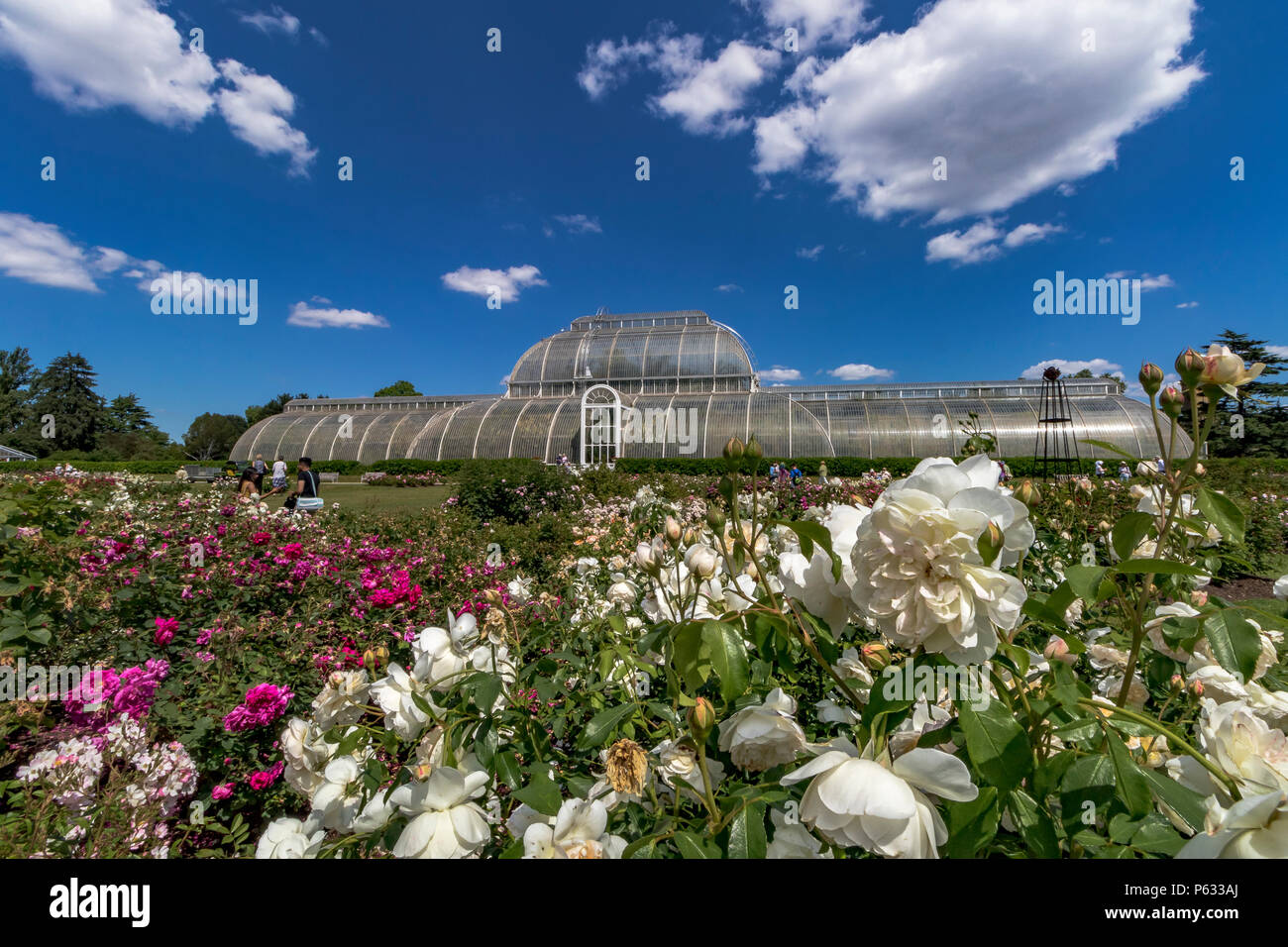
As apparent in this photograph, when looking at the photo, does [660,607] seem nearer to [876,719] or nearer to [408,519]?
[876,719]

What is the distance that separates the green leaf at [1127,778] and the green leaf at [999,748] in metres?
0.13

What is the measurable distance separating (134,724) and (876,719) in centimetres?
265

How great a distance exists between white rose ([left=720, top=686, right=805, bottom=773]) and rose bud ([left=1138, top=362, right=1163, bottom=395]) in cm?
77

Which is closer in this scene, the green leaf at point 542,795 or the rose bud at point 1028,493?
the green leaf at point 542,795

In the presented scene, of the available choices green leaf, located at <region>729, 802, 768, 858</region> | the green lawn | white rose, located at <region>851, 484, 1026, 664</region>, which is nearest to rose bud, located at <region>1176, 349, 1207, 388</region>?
white rose, located at <region>851, 484, 1026, 664</region>

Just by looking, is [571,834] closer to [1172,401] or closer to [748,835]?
[748,835]

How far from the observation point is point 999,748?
1.82ft

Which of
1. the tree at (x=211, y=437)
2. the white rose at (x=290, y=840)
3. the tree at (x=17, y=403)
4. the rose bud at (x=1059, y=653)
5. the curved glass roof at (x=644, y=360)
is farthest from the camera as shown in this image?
the tree at (x=211, y=437)

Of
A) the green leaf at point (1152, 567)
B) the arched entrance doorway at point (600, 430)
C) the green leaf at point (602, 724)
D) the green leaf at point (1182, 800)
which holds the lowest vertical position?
the green leaf at point (1182, 800)

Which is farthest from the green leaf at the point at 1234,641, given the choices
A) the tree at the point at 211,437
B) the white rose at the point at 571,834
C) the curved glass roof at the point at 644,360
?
the tree at the point at 211,437

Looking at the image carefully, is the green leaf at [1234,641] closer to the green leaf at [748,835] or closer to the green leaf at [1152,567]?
the green leaf at [1152,567]

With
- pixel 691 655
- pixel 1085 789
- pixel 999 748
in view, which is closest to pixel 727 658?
pixel 691 655

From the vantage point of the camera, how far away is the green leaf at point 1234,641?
617mm
